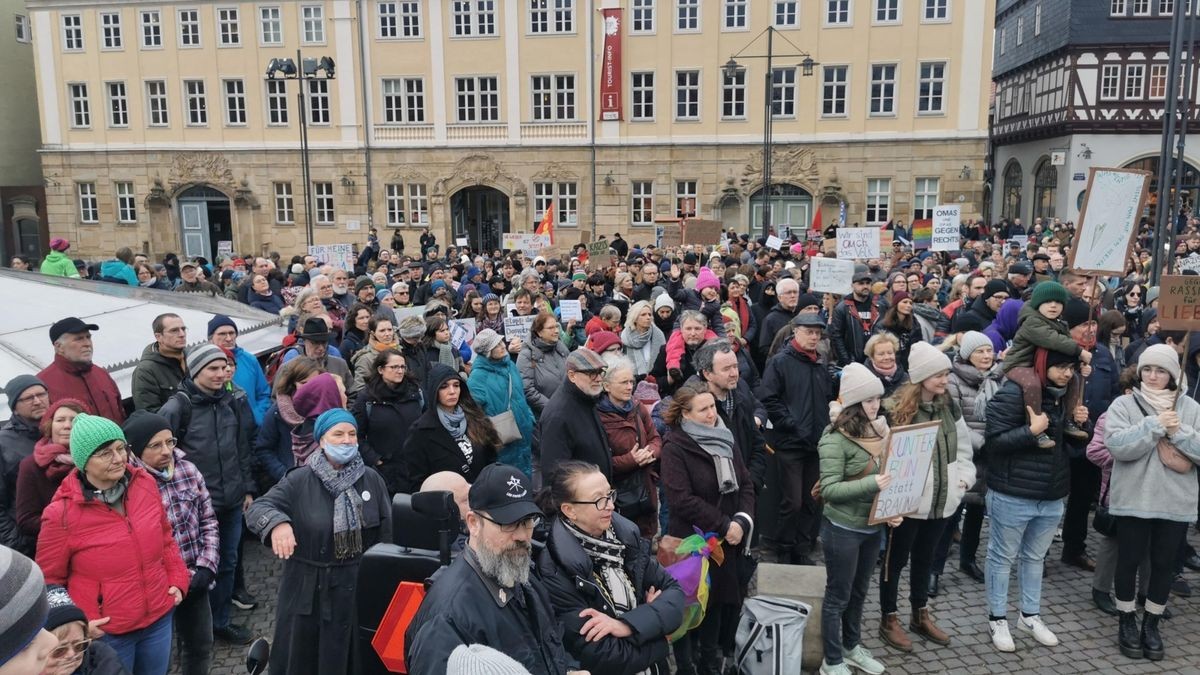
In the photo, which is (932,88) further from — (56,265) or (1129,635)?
(1129,635)

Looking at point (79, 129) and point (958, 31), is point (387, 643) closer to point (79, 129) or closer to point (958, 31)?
point (958, 31)

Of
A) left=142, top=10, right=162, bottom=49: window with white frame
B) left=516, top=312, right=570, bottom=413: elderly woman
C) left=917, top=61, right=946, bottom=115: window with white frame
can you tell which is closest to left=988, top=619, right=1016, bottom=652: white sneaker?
left=516, top=312, right=570, bottom=413: elderly woman

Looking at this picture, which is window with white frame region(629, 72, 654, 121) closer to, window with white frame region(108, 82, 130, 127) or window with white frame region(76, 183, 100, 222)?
window with white frame region(108, 82, 130, 127)

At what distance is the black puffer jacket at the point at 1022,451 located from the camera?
577 cm

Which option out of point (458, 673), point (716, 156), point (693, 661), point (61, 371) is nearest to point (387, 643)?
point (458, 673)

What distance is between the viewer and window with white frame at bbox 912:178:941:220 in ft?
106

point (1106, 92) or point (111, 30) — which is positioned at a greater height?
Result: point (111, 30)

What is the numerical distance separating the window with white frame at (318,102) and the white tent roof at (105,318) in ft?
81.4

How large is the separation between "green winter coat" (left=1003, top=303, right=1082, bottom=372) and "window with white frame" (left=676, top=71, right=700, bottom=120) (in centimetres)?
2819

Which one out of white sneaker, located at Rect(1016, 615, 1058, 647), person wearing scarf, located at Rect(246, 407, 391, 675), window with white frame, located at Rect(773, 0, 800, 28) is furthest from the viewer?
window with white frame, located at Rect(773, 0, 800, 28)

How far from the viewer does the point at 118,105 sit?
35656 millimetres

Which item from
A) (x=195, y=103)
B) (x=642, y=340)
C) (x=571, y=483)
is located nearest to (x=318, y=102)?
(x=195, y=103)

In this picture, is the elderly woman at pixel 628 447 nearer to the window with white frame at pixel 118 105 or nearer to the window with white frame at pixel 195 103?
the window with white frame at pixel 195 103

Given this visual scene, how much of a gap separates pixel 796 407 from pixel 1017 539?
1.76 meters
